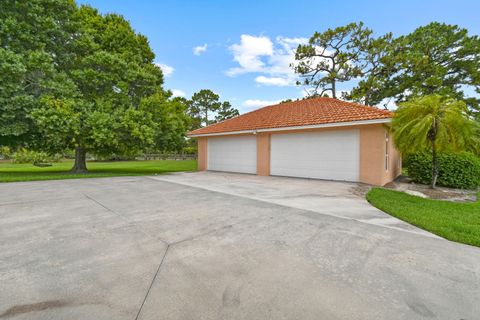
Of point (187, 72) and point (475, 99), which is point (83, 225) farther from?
point (475, 99)

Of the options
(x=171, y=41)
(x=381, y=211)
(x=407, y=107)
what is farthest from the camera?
(x=171, y=41)

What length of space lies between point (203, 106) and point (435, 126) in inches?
1423

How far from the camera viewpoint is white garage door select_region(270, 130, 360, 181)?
895cm

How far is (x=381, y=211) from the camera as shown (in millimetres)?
4688

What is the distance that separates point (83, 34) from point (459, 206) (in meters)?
16.8

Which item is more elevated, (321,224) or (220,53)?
(220,53)

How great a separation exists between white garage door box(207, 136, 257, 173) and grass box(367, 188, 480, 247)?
6.90 meters

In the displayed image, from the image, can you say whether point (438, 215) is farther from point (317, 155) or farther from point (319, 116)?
point (319, 116)

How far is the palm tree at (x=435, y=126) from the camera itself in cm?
651

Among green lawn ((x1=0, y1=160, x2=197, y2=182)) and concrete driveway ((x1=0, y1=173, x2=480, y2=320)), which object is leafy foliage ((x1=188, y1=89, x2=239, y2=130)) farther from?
concrete driveway ((x1=0, y1=173, x2=480, y2=320))

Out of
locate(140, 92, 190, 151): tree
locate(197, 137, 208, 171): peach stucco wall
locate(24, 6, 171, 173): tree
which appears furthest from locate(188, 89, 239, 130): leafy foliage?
locate(24, 6, 171, 173): tree

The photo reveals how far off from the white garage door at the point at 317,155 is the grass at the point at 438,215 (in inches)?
117

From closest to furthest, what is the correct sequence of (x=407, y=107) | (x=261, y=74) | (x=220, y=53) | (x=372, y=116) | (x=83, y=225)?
(x=83, y=225)
(x=407, y=107)
(x=372, y=116)
(x=220, y=53)
(x=261, y=74)

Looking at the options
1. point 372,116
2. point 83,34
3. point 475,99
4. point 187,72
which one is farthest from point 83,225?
point 475,99
